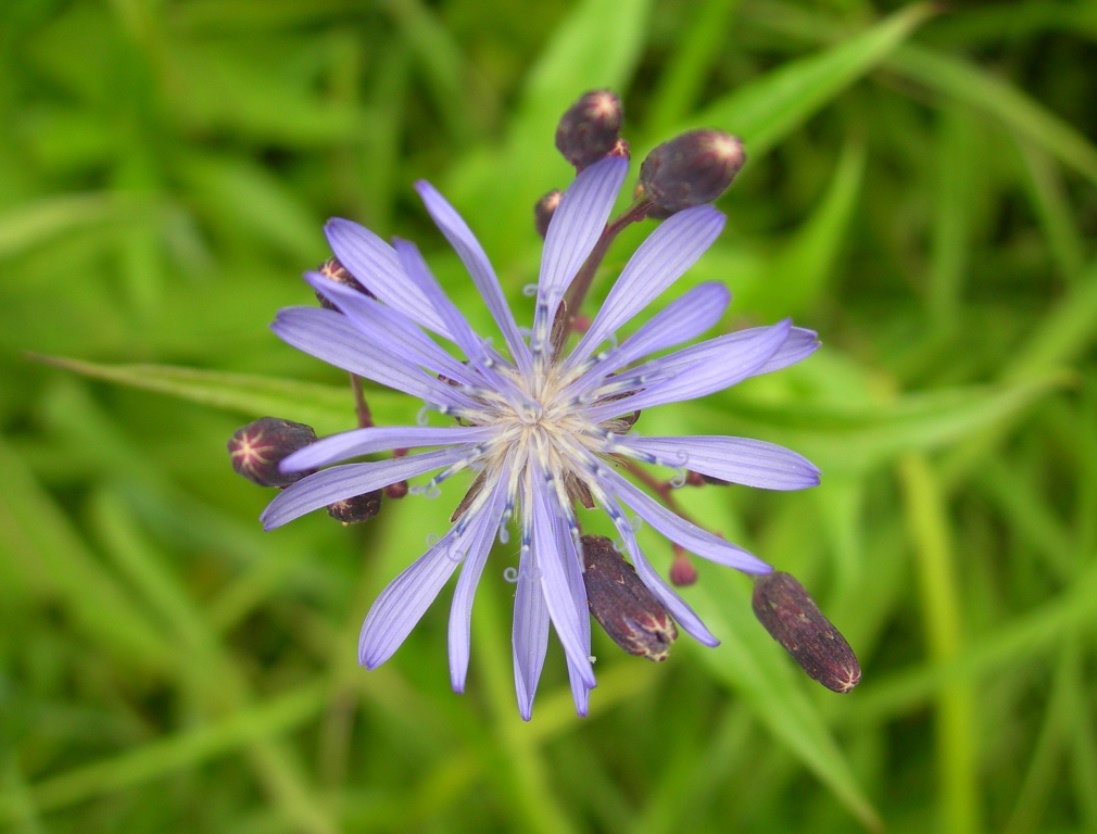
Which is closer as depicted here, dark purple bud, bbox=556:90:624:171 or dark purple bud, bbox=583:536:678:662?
dark purple bud, bbox=583:536:678:662

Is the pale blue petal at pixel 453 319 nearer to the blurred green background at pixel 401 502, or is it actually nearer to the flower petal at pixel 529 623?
the flower petal at pixel 529 623

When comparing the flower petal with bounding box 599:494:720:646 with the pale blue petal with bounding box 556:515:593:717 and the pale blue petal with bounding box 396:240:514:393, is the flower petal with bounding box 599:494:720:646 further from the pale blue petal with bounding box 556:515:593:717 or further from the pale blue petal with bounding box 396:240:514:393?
the pale blue petal with bounding box 396:240:514:393

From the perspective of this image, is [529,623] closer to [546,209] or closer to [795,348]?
[795,348]

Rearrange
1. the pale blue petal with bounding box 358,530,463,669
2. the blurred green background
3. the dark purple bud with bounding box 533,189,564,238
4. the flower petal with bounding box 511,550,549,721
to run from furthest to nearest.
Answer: the blurred green background, the dark purple bud with bounding box 533,189,564,238, the flower petal with bounding box 511,550,549,721, the pale blue petal with bounding box 358,530,463,669

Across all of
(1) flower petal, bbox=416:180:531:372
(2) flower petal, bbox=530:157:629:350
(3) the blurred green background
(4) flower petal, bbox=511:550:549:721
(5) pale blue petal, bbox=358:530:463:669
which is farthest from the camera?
(3) the blurred green background

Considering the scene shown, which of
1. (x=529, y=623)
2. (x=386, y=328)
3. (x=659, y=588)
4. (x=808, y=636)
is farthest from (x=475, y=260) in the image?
(x=808, y=636)

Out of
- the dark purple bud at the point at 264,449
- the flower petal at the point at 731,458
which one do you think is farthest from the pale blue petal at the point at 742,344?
the dark purple bud at the point at 264,449

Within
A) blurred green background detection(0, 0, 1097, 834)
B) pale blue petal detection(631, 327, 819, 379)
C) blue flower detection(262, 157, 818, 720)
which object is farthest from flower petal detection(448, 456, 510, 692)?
blurred green background detection(0, 0, 1097, 834)
